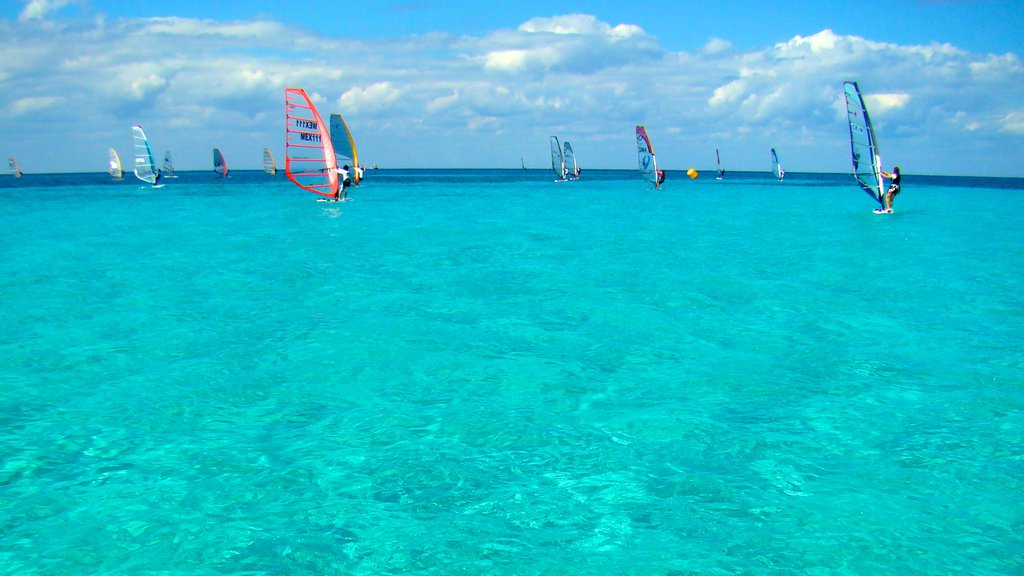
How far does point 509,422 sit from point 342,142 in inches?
1492

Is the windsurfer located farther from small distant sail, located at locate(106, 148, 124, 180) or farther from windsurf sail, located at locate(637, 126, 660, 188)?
small distant sail, located at locate(106, 148, 124, 180)

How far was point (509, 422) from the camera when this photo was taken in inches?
366

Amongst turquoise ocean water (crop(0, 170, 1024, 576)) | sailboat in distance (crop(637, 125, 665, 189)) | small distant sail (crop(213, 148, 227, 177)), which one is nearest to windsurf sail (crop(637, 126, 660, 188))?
sailboat in distance (crop(637, 125, 665, 189))

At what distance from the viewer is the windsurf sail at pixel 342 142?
43219 millimetres

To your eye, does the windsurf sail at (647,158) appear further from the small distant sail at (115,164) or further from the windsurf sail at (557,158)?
the small distant sail at (115,164)

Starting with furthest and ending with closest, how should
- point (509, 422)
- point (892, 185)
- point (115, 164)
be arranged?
point (115, 164) < point (892, 185) < point (509, 422)

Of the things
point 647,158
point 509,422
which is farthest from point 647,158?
point 509,422

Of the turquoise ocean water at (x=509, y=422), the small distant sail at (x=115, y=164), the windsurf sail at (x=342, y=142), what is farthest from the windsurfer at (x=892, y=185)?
the small distant sail at (x=115, y=164)

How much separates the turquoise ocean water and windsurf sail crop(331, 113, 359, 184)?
2307 centimetres

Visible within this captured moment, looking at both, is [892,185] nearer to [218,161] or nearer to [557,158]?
[557,158]

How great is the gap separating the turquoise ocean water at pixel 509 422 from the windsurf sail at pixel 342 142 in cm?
2307

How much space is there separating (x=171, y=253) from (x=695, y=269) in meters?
18.8

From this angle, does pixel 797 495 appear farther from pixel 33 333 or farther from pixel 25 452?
pixel 33 333

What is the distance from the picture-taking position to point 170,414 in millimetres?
9539
